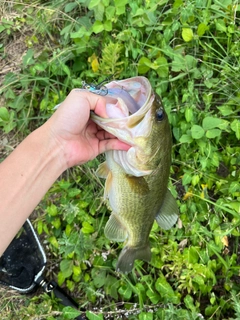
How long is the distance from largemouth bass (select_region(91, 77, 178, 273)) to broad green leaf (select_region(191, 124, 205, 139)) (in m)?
0.69

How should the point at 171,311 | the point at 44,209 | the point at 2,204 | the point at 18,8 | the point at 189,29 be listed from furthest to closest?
the point at 18,8 → the point at 44,209 → the point at 189,29 → the point at 171,311 → the point at 2,204

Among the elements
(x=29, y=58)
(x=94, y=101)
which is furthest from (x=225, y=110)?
(x=29, y=58)

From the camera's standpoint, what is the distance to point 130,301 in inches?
117

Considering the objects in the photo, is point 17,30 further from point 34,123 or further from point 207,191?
point 207,191

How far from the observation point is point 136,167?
2074 millimetres

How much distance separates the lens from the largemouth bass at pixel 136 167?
Result: 6.37 feet

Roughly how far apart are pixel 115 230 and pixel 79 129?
0.71 meters

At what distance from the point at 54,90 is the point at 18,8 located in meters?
1.00

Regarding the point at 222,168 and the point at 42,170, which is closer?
the point at 42,170

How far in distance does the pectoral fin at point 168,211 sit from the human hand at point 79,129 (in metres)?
0.44

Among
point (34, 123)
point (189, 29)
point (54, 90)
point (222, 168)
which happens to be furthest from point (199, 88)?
point (34, 123)

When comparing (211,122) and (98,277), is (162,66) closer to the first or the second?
(211,122)

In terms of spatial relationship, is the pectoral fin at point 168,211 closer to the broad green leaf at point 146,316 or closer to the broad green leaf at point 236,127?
the broad green leaf at point 146,316

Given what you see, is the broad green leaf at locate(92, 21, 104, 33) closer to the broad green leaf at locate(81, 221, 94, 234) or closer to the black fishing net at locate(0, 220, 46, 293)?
the broad green leaf at locate(81, 221, 94, 234)
